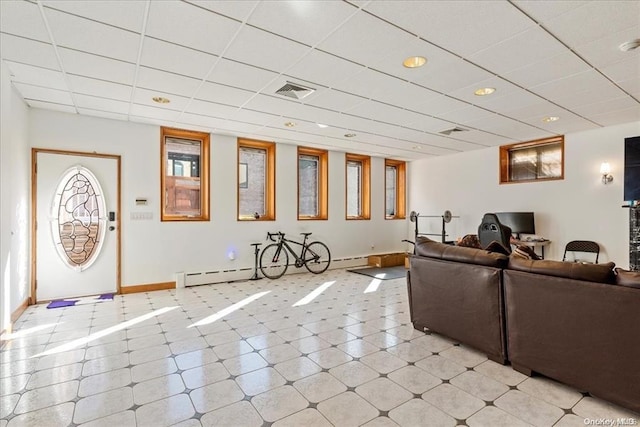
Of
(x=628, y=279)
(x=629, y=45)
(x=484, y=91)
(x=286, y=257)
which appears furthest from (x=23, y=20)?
(x=286, y=257)

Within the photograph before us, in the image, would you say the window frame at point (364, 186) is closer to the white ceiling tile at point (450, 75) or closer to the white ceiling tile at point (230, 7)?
the white ceiling tile at point (450, 75)

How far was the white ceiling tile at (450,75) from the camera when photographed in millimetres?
3201

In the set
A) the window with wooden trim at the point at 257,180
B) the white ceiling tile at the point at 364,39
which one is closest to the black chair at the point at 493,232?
the white ceiling tile at the point at 364,39

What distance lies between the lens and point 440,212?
26.8ft

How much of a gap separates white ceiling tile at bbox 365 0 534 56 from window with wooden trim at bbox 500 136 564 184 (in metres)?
4.50

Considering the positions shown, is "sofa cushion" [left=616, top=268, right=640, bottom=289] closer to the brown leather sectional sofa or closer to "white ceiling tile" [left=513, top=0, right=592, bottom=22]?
the brown leather sectional sofa

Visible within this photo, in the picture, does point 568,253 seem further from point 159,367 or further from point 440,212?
point 159,367

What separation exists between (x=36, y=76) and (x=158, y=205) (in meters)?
2.46

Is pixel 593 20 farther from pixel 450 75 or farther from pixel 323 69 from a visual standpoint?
pixel 323 69

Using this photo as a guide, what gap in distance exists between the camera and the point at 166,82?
11.9 feet

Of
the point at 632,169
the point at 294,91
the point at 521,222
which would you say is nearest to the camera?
the point at 294,91

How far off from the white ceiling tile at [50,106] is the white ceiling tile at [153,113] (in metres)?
0.77

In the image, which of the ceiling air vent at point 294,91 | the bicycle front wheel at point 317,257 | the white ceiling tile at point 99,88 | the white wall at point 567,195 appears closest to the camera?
the white ceiling tile at point 99,88

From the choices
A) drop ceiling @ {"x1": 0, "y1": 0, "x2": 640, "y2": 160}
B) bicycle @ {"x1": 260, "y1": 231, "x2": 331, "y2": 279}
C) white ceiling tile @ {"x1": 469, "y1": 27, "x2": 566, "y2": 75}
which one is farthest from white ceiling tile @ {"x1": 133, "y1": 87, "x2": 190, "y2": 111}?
white ceiling tile @ {"x1": 469, "y1": 27, "x2": 566, "y2": 75}
